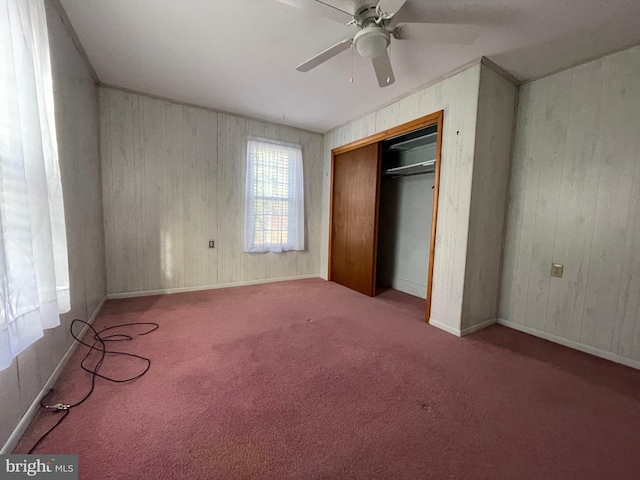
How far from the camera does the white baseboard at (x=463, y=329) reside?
2317mm

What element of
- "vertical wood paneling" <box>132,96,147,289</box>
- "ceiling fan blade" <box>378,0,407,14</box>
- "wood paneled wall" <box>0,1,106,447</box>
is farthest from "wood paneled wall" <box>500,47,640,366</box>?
"vertical wood paneling" <box>132,96,147,289</box>

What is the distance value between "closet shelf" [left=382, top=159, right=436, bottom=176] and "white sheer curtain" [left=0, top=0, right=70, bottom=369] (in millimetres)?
3112

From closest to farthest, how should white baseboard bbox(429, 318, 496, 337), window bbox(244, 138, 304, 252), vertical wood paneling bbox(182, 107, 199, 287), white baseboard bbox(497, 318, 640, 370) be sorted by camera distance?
1. white baseboard bbox(497, 318, 640, 370)
2. white baseboard bbox(429, 318, 496, 337)
3. vertical wood paneling bbox(182, 107, 199, 287)
4. window bbox(244, 138, 304, 252)

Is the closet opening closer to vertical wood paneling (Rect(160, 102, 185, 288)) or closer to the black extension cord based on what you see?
vertical wood paneling (Rect(160, 102, 185, 288))

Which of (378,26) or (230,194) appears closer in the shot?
(378,26)

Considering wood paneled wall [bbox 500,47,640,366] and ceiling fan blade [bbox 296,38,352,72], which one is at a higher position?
ceiling fan blade [bbox 296,38,352,72]

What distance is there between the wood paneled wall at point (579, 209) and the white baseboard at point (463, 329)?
20 centimetres

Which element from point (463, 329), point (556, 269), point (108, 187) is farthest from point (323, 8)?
point (108, 187)

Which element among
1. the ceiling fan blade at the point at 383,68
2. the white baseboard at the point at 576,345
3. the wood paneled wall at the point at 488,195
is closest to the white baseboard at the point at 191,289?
the wood paneled wall at the point at 488,195

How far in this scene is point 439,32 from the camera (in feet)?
5.07

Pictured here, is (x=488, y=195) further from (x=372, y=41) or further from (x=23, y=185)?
(x=23, y=185)

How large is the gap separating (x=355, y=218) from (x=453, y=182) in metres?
1.49

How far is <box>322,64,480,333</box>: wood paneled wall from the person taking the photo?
222cm

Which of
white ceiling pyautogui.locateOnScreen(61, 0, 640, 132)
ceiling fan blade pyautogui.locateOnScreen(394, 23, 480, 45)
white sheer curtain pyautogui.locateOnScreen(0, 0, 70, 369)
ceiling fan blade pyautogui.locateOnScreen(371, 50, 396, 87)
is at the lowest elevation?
A: white sheer curtain pyautogui.locateOnScreen(0, 0, 70, 369)
